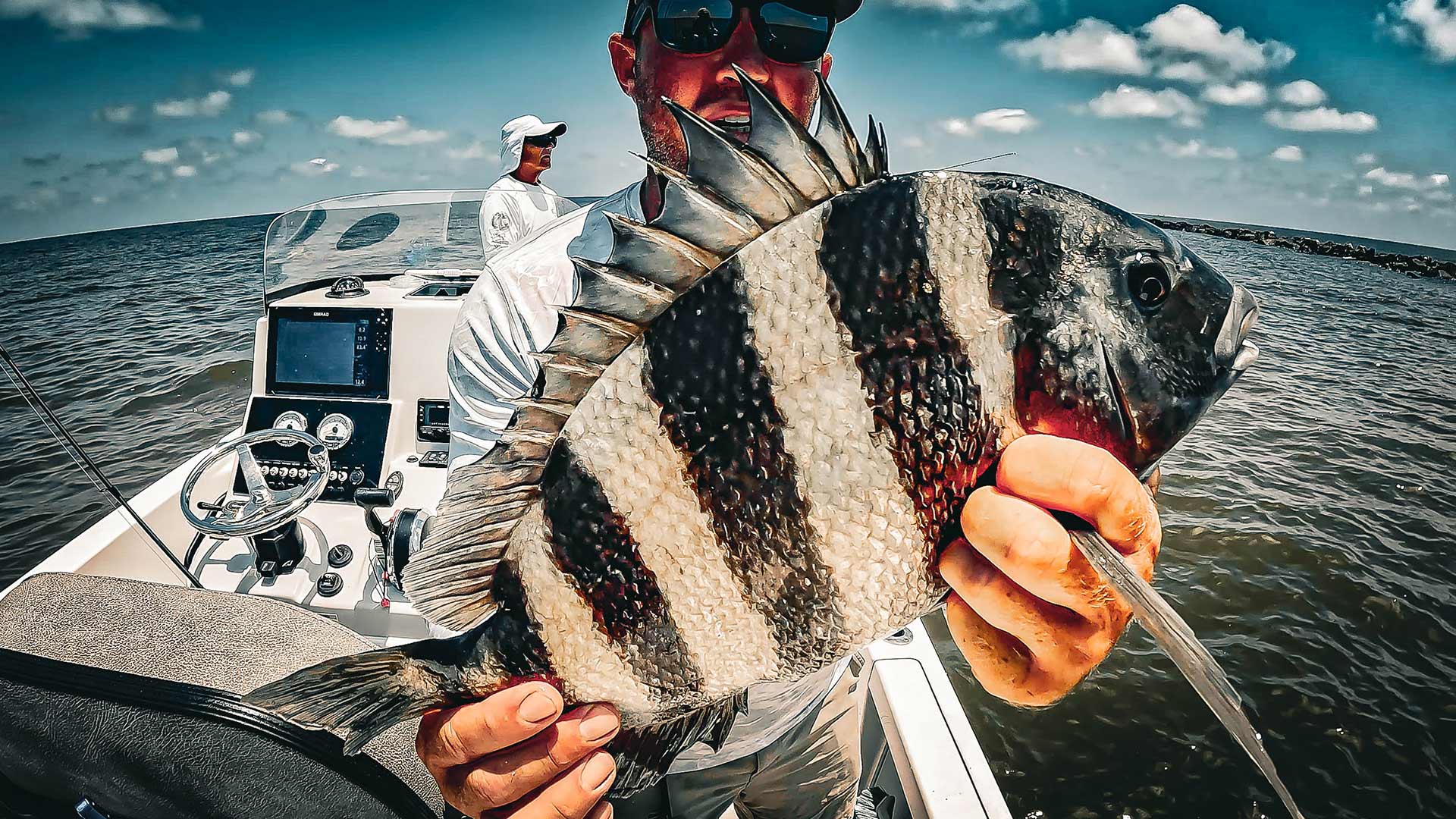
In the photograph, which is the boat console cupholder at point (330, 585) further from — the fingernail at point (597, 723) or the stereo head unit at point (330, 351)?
the fingernail at point (597, 723)

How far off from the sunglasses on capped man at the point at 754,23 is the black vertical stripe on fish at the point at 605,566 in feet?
3.69

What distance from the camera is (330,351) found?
4.61 m

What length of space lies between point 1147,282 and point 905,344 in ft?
1.24

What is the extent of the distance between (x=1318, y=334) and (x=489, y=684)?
88.5 ft

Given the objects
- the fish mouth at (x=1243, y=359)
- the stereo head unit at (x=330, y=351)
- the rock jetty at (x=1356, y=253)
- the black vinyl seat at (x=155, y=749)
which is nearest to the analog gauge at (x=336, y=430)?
the stereo head unit at (x=330, y=351)

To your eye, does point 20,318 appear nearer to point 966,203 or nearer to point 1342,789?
point 966,203

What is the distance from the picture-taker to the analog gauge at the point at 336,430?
A: 4.34 m

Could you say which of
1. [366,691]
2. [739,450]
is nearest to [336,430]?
[366,691]

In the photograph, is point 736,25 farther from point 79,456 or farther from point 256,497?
point 79,456

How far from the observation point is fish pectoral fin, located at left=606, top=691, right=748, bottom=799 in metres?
1.15

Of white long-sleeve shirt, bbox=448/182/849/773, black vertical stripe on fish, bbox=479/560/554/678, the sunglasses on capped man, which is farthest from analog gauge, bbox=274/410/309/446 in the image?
black vertical stripe on fish, bbox=479/560/554/678

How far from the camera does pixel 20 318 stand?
22.1 m

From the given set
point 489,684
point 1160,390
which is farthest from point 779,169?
Answer: point 489,684

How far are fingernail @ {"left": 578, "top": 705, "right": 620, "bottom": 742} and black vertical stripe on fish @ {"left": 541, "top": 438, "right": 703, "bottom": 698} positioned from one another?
0.15 metres
